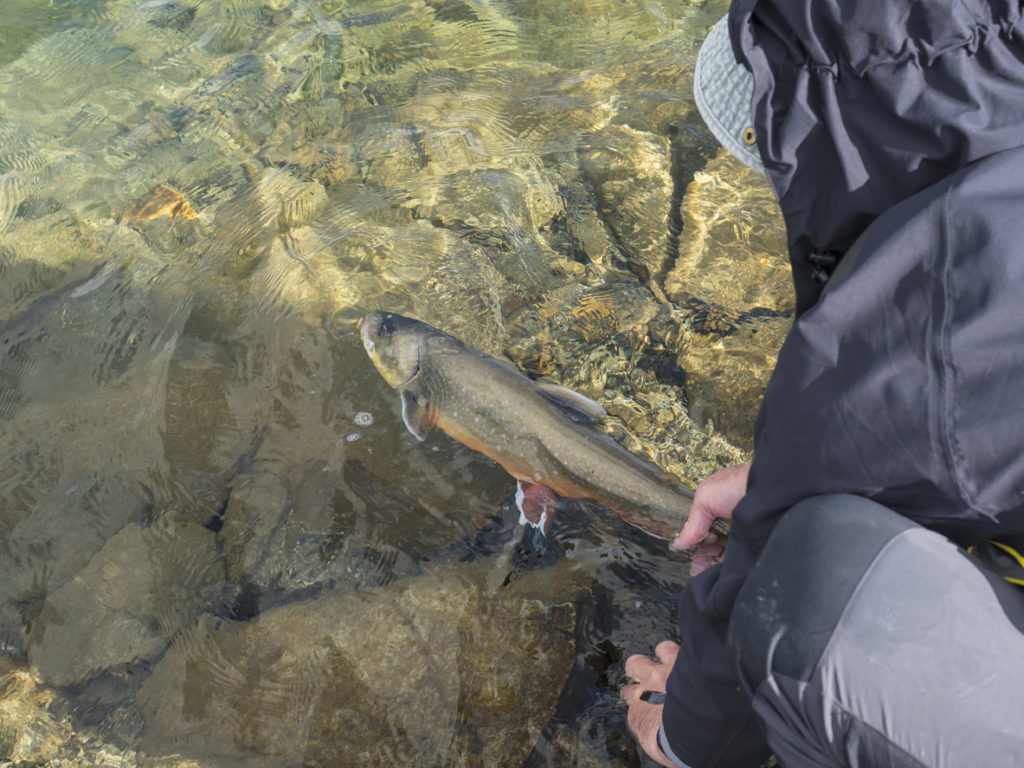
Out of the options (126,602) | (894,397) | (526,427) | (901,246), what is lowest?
(126,602)

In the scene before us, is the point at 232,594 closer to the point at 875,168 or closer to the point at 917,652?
the point at 917,652

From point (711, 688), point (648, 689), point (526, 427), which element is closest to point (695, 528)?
point (648, 689)

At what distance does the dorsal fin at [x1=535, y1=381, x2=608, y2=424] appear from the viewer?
12.8 ft

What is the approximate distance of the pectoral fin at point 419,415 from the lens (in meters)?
4.27

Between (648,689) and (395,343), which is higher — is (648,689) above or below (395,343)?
below

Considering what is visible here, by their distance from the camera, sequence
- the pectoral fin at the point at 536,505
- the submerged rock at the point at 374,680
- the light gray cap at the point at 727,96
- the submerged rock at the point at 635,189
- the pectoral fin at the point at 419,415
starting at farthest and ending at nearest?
the submerged rock at the point at 635,189, the pectoral fin at the point at 419,415, the pectoral fin at the point at 536,505, the submerged rock at the point at 374,680, the light gray cap at the point at 727,96

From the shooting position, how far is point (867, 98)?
1.79m

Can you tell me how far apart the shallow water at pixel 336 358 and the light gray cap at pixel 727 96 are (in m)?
2.11

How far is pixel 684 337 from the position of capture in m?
4.60

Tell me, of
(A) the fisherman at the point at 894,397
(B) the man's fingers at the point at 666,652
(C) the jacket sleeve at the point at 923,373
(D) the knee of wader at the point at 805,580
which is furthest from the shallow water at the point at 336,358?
(C) the jacket sleeve at the point at 923,373

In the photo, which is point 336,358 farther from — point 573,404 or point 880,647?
point 880,647

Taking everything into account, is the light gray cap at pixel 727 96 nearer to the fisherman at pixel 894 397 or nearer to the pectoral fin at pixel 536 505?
the fisherman at pixel 894 397

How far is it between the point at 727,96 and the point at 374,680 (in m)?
2.82

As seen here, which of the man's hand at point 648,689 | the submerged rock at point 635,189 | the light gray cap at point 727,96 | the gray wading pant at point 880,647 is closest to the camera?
the gray wading pant at point 880,647
